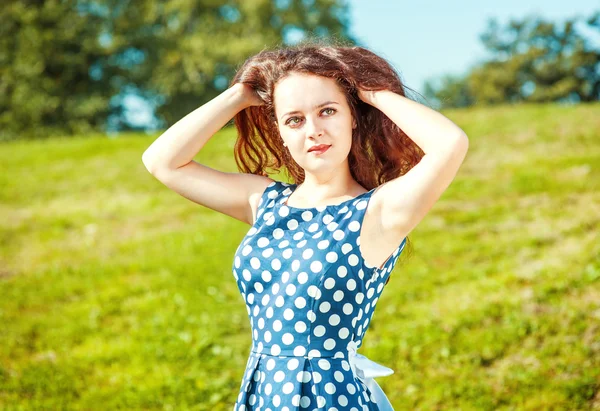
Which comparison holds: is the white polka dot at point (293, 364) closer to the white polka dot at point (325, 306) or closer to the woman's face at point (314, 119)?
the white polka dot at point (325, 306)

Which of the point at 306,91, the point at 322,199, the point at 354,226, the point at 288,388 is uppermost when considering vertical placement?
the point at 306,91

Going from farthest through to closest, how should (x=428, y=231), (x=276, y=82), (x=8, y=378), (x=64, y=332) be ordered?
(x=428, y=231), (x=64, y=332), (x=8, y=378), (x=276, y=82)

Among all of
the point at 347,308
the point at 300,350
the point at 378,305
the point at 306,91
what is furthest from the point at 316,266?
the point at 378,305

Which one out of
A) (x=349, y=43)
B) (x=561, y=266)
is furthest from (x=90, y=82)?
(x=349, y=43)

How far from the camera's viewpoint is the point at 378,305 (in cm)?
609

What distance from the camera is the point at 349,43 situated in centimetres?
252

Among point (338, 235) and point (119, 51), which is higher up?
point (119, 51)

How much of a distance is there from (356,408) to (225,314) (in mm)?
3987

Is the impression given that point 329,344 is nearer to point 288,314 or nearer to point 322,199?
point 288,314

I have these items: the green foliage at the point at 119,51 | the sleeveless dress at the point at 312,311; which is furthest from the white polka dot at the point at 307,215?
the green foliage at the point at 119,51

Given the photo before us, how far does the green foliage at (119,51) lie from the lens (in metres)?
24.3

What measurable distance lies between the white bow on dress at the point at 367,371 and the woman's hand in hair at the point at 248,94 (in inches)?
39.5

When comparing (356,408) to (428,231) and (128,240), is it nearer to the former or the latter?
(428,231)

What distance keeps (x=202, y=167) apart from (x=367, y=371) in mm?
1024
